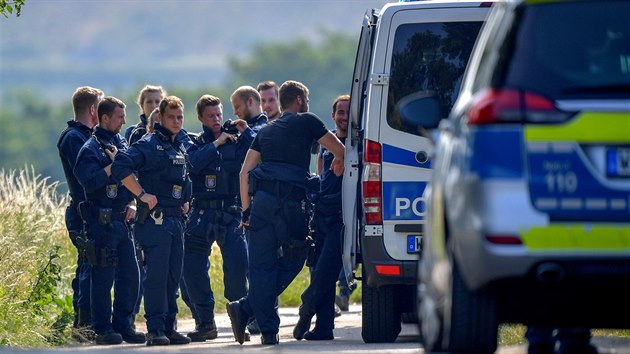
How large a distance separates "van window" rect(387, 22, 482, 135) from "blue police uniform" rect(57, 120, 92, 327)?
3.18 metres

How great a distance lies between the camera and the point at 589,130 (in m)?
6.61

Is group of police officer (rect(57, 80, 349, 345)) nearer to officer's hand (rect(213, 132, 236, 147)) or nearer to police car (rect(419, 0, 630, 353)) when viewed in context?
officer's hand (rect(213, 132, 236, 147))

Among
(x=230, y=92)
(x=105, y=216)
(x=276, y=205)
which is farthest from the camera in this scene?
(x=230, y=92)

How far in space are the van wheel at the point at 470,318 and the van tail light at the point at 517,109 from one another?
72cm

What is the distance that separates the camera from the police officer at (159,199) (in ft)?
40.6

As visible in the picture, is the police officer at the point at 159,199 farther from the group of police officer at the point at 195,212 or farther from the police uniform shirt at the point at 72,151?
the police uniform shirt at the point at 72,151

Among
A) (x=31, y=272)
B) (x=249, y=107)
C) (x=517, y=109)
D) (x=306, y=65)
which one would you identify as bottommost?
(x=31, y=272)

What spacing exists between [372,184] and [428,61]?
2.79 feet

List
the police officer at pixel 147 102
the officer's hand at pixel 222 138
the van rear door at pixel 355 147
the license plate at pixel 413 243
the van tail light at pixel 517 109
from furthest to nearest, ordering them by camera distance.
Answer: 1. the police officer at pixel 147 102
2. the officer's hand at pixel 222 138
3. the van rear door at pixel 355 147
4. the license plate at pixel 413 243
5. the van tail light at pixel 517 109

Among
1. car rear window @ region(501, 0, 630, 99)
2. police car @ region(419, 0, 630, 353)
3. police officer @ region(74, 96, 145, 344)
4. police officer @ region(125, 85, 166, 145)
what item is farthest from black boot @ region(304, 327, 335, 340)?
car rear window @ region(501, 0, 630, 99)

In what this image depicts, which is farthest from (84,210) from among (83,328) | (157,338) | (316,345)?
(316,345)

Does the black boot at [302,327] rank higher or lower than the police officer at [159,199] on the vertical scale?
lower

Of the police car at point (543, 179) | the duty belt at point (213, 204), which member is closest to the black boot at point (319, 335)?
the duty belt at point (213, 204)

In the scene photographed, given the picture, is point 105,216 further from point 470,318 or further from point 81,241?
point 470,318
